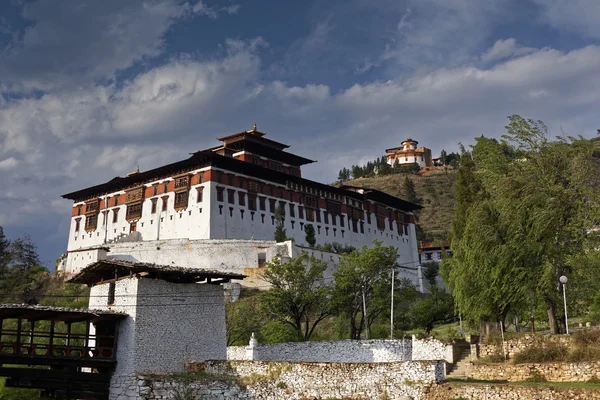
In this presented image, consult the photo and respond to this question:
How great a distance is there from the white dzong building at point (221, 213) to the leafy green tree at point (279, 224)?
62cm

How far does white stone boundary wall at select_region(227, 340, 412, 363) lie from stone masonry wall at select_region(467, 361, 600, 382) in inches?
250

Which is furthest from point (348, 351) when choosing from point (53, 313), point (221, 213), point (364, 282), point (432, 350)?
point (221, 213)

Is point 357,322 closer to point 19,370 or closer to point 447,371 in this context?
point 447,371

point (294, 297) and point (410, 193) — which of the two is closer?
point (294, 297)

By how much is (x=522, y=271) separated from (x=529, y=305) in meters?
2.28

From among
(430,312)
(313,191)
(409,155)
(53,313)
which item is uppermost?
(409,155)

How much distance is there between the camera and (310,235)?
75562mm

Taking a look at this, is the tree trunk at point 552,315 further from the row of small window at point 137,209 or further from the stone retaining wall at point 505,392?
the row of small window at point 137,209

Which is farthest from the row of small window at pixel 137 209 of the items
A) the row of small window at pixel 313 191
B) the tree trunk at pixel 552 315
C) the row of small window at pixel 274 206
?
the tree trunk at pixel 552 315

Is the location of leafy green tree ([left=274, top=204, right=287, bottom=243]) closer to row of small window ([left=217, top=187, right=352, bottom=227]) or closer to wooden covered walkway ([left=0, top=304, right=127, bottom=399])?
row of small window ([left=217, top=187, right=352, bottom=227])

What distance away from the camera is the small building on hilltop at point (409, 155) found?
572 ft

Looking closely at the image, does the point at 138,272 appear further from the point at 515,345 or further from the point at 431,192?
the point at 431,192

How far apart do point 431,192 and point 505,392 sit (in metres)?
121

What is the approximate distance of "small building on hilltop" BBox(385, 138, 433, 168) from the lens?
174200mm
